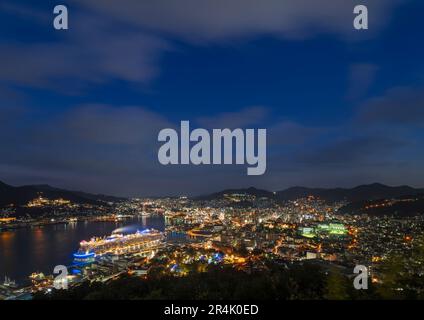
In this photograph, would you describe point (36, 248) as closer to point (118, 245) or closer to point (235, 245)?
point (118, 245)

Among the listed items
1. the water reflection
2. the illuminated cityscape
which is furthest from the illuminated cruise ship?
the water reflection

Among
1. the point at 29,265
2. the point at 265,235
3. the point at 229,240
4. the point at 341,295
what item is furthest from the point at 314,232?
the point at 341,295

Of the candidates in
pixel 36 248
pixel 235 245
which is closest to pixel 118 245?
pixel 36 248

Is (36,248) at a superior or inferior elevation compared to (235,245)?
inferior

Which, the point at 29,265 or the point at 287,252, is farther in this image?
the point at 29,265

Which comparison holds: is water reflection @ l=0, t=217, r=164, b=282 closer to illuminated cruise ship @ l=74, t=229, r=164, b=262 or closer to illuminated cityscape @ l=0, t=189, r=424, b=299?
illuminated cruise ship @ l=74, t=229, r=164, b=262

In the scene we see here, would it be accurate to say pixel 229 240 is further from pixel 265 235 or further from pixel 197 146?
pixel 197 146

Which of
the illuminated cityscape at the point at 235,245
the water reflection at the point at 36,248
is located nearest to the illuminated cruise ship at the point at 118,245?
the illuminated cityscape at the point at 235,245
